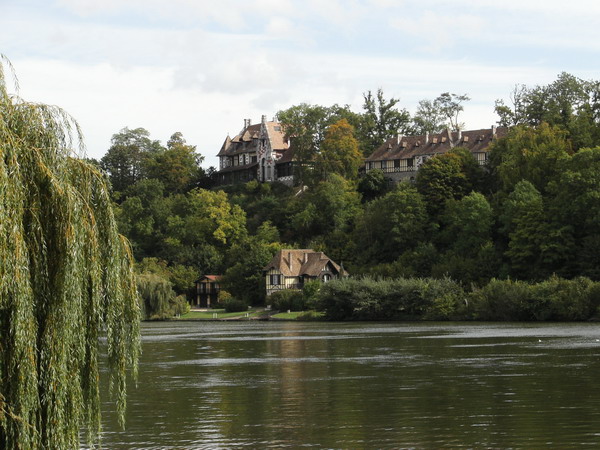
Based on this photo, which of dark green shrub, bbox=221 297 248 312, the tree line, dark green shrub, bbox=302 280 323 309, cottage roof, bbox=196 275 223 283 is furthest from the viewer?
cottage roof, bbox=196 275 223 283

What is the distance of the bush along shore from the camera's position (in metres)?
83.1

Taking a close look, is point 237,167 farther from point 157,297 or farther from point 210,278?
point 157,297

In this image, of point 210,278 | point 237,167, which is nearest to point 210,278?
point 210,278

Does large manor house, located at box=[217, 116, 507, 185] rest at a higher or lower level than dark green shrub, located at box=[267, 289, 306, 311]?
higher

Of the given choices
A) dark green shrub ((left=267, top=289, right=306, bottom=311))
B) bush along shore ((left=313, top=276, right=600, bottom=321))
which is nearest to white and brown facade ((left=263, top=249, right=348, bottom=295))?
dark green shrub ((left=267, top=289, right=306, bottom=311))

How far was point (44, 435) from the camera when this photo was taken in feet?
56.3

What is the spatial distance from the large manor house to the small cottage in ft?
93.2

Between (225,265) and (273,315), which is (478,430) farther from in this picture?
(225,265)

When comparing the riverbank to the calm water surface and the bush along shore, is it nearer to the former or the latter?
the bush along shore

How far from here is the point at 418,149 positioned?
447 feet

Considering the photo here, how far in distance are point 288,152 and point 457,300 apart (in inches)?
2637

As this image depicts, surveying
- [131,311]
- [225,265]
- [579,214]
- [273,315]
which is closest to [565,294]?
[579,214]

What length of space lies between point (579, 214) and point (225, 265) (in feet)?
169

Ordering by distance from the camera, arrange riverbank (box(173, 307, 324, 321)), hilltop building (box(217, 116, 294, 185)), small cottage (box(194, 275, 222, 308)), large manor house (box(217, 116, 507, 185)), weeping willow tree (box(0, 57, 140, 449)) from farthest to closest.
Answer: hilltop building (box(217, 116, 294, 185)) < large manor house (box(217, 116, 507, 185)) < small cottage (box(194, 275, 222, 308)) < riverbank (box(173, 307, 324, 321)) < weeping willow tree (box(0, 57, 140, 449))
